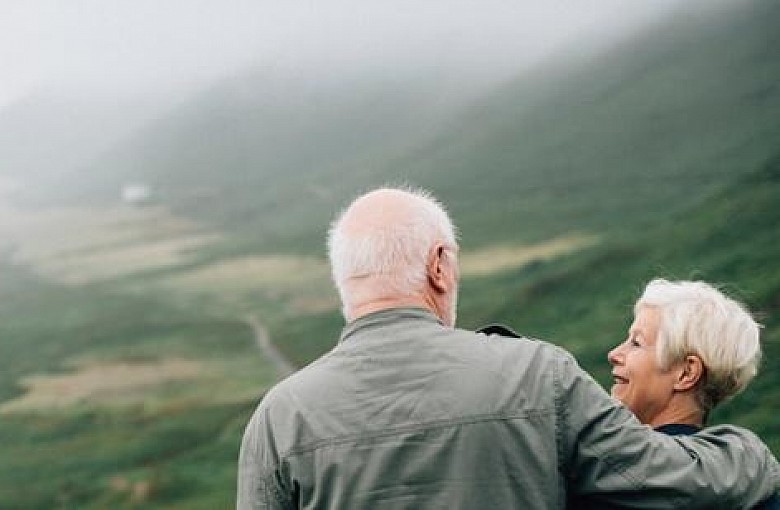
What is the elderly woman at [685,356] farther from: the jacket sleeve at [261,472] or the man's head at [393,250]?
the jacket sleeve at [261,472]

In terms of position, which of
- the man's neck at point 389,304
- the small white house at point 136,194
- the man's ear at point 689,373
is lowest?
the man's ear at point 689,373

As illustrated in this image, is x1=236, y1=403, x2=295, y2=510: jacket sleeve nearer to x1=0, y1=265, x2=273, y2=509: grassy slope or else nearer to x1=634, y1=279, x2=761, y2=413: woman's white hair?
x1=634, y1=279, x2=761, y2=413: woman's white hair

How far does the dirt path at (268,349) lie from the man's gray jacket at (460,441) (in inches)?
466

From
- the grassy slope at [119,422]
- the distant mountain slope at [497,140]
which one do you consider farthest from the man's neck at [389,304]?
the distant mountain slope at [497,140]

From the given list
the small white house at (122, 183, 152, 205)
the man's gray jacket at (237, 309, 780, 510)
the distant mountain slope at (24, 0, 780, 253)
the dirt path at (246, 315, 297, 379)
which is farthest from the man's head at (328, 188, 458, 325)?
the small white house at (122, 183, 152, 205)

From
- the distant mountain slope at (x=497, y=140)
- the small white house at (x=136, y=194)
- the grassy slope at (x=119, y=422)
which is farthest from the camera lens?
the small white house at (x=136, y=194)

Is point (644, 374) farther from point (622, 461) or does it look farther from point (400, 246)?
point (400, 246)

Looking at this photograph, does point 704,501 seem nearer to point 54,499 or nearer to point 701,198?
point 54,499

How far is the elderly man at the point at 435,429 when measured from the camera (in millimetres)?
2309

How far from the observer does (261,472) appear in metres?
2.39

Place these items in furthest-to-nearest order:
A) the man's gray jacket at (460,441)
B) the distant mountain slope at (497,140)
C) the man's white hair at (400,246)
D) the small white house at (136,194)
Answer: the small white house at (136,194) < the distant mountain slope at (497,140) < the man's white hair at (400,246) < the man's gray jacket at (460,441)

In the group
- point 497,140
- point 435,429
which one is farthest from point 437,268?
point 497,140

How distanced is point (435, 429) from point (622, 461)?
0.36 m

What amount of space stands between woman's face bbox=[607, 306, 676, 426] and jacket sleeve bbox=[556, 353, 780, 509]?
0.40 metres
